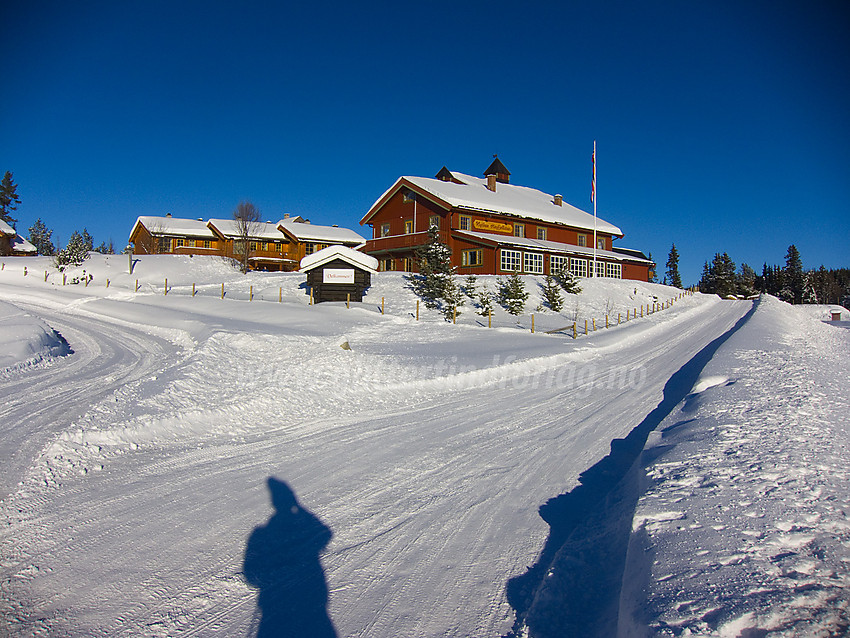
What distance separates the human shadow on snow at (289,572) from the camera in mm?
3605

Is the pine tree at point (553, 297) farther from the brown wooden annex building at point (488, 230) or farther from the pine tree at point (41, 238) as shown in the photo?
the pine tree at point (41, 238)

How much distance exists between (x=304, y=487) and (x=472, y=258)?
101ft

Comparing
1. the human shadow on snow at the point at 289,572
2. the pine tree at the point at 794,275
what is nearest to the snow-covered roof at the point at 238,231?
the human shadow on snow at the point at 289,572

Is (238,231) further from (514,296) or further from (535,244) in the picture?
(514,296)

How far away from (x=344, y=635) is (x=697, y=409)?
707 cm

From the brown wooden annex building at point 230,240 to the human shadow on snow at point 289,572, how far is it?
171ft

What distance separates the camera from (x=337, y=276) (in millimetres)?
27500

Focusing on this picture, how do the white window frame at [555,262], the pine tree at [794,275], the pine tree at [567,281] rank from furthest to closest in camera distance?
the pine tree at [794,275] < the white window frame at [555,262] < the pine tree at [567,281]

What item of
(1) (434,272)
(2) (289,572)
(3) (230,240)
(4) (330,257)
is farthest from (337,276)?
(3) (230,240)

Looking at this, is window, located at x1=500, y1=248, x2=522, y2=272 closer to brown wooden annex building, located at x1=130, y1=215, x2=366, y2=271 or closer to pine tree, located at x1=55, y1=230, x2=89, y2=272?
brown wooden annex building, located at x1=130, y1=215, x2=366, y2=271

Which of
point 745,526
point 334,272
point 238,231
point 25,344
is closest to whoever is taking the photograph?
point 745,526

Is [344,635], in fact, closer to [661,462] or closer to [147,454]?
[661,462]

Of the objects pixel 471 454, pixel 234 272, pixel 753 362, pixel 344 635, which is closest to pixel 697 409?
pixel 471 454

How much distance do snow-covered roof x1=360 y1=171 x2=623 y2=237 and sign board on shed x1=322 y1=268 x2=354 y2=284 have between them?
11529mm
